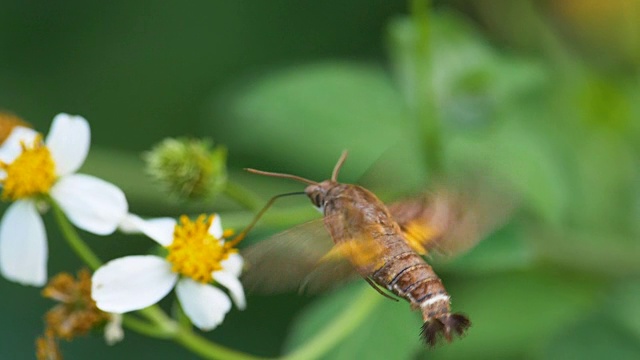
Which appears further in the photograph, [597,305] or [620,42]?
[620,42]

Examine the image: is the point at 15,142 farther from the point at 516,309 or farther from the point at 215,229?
the point at 516,309

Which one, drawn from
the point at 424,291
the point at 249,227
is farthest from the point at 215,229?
the point at 424,291

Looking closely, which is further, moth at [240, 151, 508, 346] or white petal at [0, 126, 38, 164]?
white petal at [0, 126, 38, 164]

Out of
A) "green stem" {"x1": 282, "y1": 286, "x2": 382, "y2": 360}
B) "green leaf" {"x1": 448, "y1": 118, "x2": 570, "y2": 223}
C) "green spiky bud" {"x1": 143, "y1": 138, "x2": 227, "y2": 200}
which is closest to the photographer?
"green stem" {"x1": 282, "y1": 286, "x2": 382, "y2": 360}

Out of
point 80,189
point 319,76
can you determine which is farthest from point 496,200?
point 319,76

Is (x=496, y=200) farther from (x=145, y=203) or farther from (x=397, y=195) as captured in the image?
(x=145, y=203)

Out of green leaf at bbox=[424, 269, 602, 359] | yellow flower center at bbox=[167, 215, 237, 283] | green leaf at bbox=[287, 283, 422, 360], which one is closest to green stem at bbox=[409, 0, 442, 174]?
green leaf at bbox=[287, 283, 422, 360]

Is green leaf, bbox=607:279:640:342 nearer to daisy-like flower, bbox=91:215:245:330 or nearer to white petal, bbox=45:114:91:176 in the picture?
daisy-like flower, bbox=91:215:245:330
